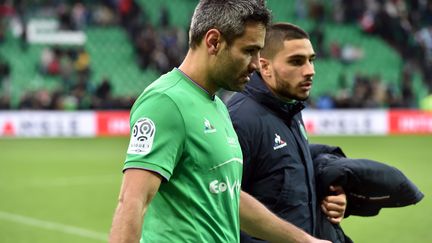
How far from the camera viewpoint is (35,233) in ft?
35.5

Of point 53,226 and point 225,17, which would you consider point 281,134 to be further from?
point 53,226

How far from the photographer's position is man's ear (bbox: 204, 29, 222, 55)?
3.37 m

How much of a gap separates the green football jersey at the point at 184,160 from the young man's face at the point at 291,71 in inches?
53.8

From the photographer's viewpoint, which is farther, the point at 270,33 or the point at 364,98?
the point at 364,98

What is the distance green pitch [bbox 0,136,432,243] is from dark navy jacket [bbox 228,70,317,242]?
230 inches

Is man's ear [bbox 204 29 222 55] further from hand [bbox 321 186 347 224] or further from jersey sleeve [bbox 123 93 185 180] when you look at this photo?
hand [bbox 321 186 347 224]

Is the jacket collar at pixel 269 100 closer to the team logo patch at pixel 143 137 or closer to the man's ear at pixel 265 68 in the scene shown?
the man's ear at pixel 265 68

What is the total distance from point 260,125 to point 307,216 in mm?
558

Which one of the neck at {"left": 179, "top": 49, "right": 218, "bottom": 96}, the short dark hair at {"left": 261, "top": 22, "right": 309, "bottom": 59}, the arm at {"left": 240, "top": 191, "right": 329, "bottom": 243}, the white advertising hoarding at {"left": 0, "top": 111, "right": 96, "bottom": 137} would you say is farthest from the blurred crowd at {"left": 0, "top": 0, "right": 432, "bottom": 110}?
the neck at {"left": 179, "top": 49, "right": 218, "bottom": 96}

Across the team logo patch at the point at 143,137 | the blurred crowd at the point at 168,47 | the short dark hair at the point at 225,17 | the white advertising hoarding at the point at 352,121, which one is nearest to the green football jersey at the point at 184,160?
the team logo patch at the point at 143,137

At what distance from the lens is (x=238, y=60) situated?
11.3ft

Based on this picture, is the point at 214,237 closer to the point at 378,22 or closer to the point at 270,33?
the point at 270,33

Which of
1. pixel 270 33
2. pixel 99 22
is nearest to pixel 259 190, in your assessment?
pixel 270 33

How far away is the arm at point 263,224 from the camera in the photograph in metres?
3.82
